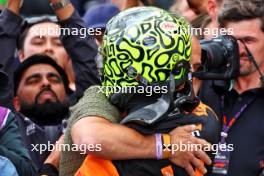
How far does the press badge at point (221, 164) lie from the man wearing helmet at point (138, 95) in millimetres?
738

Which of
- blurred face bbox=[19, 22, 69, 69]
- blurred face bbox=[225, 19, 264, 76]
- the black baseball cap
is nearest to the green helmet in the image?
blurred face bbox=[225, 19, 264, 76]

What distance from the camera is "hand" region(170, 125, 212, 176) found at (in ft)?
9.38

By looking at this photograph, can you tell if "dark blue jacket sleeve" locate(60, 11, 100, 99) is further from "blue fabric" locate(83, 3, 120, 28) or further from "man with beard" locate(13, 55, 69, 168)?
"blue fabric" locate(83, 3, 120, 28)

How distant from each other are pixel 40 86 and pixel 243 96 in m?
1.98

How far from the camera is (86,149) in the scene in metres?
2.77

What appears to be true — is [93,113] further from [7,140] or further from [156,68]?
[7,140]

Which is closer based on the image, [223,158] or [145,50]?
[145,50]

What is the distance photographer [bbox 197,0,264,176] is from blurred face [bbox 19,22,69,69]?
239 cm

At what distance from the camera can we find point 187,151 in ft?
9.43

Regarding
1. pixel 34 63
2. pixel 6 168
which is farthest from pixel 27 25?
pixel 6 168

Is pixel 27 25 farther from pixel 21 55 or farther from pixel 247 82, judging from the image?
pixel 247 82

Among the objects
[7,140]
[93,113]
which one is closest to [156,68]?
[93,113]

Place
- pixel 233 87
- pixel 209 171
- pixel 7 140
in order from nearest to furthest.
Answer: pixel 209 171, pixel 7 140, pixel 233 87

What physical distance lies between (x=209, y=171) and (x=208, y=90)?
3.00ft
